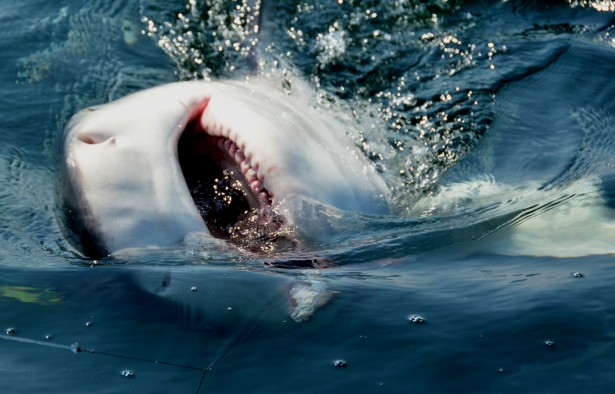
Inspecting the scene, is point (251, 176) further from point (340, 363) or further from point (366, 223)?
point (340, 363)

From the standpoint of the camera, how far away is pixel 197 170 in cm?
405

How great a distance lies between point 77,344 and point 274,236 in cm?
101

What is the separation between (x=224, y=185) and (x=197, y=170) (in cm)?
23

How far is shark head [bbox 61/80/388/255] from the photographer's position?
3.48 meters

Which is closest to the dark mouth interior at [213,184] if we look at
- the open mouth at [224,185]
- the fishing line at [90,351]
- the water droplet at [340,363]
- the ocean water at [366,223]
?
the open mouth at [224,185]

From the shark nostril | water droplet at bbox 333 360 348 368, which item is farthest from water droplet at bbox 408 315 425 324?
the shark nostril

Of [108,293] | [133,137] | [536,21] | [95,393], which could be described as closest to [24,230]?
[133,137]

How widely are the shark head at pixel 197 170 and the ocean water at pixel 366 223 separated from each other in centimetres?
14

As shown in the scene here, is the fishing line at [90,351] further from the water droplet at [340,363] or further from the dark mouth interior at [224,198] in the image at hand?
the dark mouth interior at [224,198]

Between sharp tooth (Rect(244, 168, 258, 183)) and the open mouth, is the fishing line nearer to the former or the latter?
the open mouth

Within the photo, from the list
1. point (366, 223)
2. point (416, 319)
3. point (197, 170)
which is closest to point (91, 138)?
point (197, 170)

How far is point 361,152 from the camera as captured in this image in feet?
15.2

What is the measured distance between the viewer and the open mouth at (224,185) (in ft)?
12.2

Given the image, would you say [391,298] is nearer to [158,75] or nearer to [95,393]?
→ [95,393]
